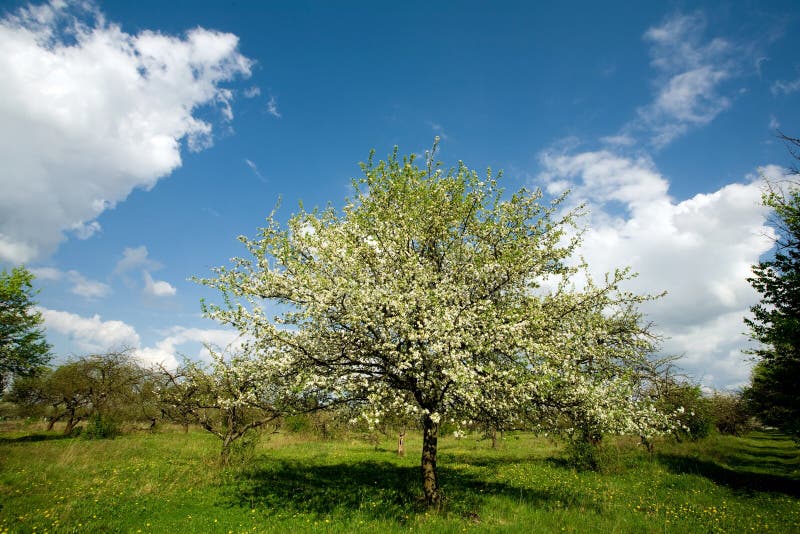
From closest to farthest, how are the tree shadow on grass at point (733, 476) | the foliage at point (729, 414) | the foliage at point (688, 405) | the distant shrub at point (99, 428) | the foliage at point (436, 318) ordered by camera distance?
the foliage at point (436, 318)
the tree shadow on grass at point (733, 476)
the foliage at point (688, 405)
the distant shrub at point (99, 428)
the foliage at point (729, 414)

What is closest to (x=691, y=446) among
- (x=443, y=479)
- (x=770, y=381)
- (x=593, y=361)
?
(x=770, y=381)

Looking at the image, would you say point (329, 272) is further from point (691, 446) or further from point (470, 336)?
point (691, 446)

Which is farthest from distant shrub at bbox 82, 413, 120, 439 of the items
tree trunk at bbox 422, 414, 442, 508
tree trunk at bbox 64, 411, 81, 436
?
tree trunk at bbox 422, 414, 442, 508

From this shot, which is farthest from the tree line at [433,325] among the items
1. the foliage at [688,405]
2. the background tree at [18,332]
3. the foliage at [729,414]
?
the foliage at [729,414]

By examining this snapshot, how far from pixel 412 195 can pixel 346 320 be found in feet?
18.1

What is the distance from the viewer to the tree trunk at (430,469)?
12.9 meters

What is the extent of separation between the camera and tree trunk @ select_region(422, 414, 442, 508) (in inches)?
509

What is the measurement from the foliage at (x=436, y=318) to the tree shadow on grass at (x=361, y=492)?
Answer: 62.2 inches

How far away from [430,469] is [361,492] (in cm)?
425

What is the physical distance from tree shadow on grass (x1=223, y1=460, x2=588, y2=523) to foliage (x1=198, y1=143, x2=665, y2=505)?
1.58 m

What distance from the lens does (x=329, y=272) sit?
43.4ft

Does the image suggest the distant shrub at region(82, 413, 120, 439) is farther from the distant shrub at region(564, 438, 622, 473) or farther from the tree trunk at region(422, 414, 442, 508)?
the distant shrub at region(564, 438, 622, 473)

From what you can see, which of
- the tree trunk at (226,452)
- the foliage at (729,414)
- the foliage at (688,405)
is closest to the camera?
the tree trunk at (226,452)

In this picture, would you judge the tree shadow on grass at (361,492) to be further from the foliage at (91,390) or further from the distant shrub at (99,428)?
the foliage at (91,390)
